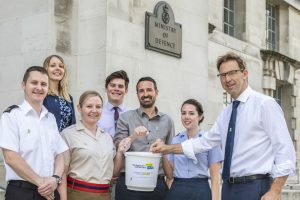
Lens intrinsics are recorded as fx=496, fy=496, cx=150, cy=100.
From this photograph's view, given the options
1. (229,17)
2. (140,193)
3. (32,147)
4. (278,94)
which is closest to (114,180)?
(140,193)

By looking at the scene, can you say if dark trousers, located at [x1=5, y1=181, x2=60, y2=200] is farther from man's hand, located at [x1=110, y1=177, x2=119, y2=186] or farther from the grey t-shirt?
the grey t-shirt

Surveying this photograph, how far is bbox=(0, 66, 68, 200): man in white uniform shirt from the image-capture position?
13.3ft

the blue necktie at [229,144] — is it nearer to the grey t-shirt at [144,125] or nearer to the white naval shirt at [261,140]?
the white naval shirt at [261,140]

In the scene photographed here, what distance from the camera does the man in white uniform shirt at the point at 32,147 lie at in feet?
13.3

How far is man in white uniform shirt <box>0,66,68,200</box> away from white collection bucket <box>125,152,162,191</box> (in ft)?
2.01

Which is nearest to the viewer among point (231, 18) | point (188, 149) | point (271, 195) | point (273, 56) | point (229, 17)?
point (271, 195)

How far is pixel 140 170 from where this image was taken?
4.54 m

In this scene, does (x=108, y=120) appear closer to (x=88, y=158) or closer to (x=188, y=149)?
(x=88, y=158)

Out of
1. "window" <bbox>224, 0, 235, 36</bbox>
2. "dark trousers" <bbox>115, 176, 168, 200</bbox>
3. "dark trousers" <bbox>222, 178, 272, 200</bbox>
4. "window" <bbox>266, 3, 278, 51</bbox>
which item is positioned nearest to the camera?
"dark trousers" <bbox>222, 178, 272, 200</bbox>

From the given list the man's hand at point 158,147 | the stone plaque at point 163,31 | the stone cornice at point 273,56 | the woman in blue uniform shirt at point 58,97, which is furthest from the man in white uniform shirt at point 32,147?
the stone cornice at point 273,56

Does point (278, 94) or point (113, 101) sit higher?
point (278, 94)

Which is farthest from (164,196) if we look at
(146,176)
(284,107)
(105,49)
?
(284,107)

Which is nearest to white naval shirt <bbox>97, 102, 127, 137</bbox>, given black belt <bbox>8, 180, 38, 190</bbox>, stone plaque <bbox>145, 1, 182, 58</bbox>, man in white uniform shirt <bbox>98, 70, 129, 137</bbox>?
man in white uniform shirt <bbox>98, 70, 129, 137</bbox>

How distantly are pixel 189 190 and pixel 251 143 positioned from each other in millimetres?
1043
